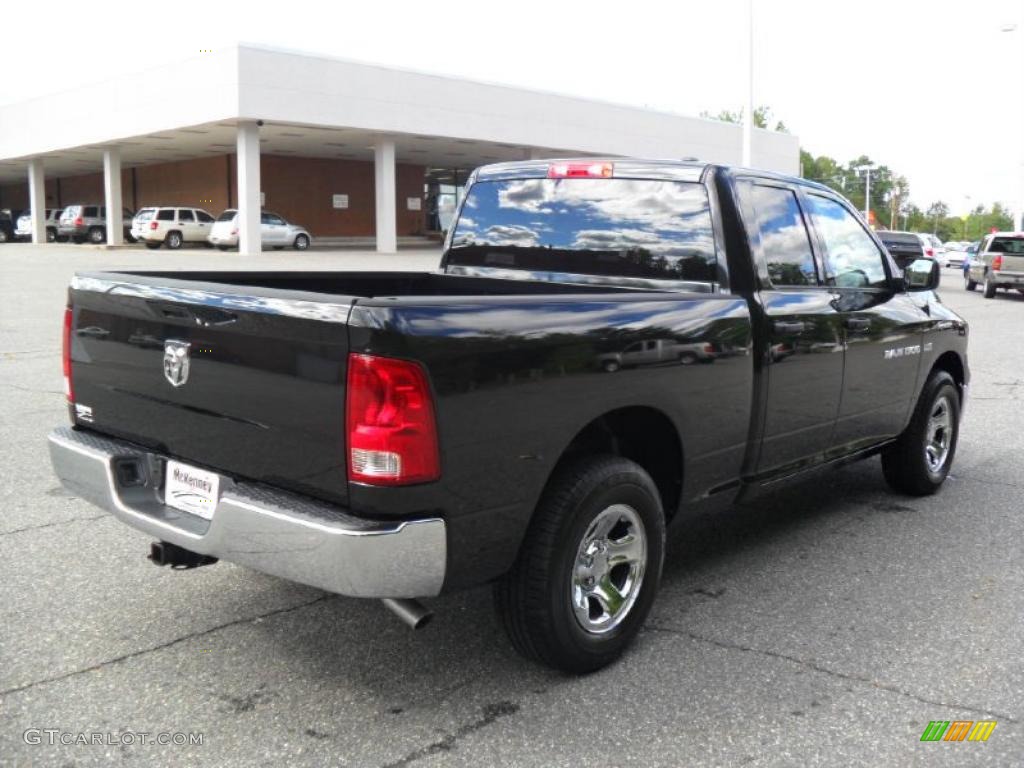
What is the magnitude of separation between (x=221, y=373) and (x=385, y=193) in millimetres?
35749

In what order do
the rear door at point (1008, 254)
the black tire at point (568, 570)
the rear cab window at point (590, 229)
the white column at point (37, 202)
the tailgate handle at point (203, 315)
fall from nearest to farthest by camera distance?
1. the tailgate handle at point (203, 315)
2. the black tire at point (568, 570)
3. the rear cab window at point (590, 229)
4. the rear door at point (1008, 254)
5. the white column at point (37, 202)

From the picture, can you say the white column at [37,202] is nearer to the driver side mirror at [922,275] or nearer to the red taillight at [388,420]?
the driver side mirror at [922,275]

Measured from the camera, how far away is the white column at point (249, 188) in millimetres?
34312

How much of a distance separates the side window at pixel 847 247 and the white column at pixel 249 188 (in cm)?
3102

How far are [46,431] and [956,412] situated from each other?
255 inches

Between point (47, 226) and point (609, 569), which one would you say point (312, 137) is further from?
point (609, 569)

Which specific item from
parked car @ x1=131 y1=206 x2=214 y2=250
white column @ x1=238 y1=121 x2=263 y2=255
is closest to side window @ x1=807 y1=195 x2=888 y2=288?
white column @ x1=238 y1=121 x2=263 y2=255

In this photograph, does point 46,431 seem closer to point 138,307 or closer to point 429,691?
point 138,307

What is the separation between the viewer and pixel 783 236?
16.3 ft

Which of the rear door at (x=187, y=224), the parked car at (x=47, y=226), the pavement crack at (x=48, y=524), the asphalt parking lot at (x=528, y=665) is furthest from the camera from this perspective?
the parked car at (x=47, y=226)

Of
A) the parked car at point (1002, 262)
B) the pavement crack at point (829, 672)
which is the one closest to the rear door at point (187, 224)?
the parked car at point (1002, 262)

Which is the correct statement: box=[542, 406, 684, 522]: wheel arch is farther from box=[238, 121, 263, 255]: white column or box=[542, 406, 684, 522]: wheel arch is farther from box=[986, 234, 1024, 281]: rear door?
box=[238, 121, 263, 255]: white column

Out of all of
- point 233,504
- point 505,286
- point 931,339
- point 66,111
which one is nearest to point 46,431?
point 505,286

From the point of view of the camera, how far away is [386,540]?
304cm
